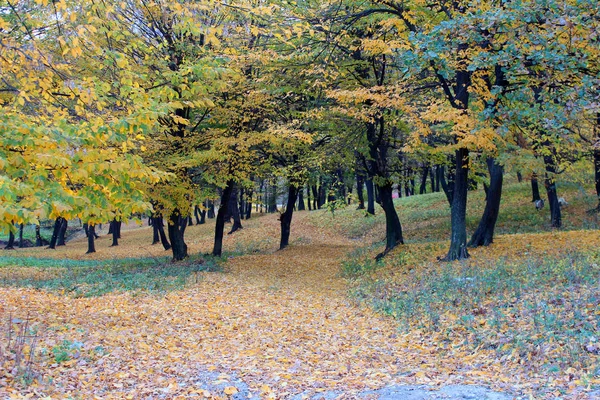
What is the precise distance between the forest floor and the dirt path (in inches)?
1.0

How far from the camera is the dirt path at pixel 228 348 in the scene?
537 cm

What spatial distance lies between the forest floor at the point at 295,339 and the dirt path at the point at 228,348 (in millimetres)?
26

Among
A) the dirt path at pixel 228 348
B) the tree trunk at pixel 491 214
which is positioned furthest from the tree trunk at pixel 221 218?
the tree trunk at pixel 491 214

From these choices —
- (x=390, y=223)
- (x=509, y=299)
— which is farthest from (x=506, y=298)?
(x=390, y=223)

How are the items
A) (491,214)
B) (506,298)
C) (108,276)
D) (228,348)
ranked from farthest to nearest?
(108,276) → (491,214) → (506,298) → (228,348)

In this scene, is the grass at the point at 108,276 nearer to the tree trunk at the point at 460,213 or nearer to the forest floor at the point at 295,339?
the forest floor at the point at 295,339

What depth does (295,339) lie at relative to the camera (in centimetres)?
774

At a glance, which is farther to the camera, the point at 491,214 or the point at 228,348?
the point at 491,214

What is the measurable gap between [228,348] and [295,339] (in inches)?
45.6

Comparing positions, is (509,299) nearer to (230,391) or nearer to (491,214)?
(230,391)

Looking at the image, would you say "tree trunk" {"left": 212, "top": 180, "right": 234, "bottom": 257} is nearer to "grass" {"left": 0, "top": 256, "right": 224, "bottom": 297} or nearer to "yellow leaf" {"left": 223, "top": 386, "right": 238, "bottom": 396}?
"grass" {"left": 0, "top": 256, "right": 224, "bottom": 297}

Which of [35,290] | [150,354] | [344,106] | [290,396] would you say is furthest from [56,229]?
[290,396]

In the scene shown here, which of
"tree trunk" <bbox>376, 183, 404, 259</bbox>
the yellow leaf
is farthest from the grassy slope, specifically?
the yellow leaf

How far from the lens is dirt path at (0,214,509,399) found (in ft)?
17.6
